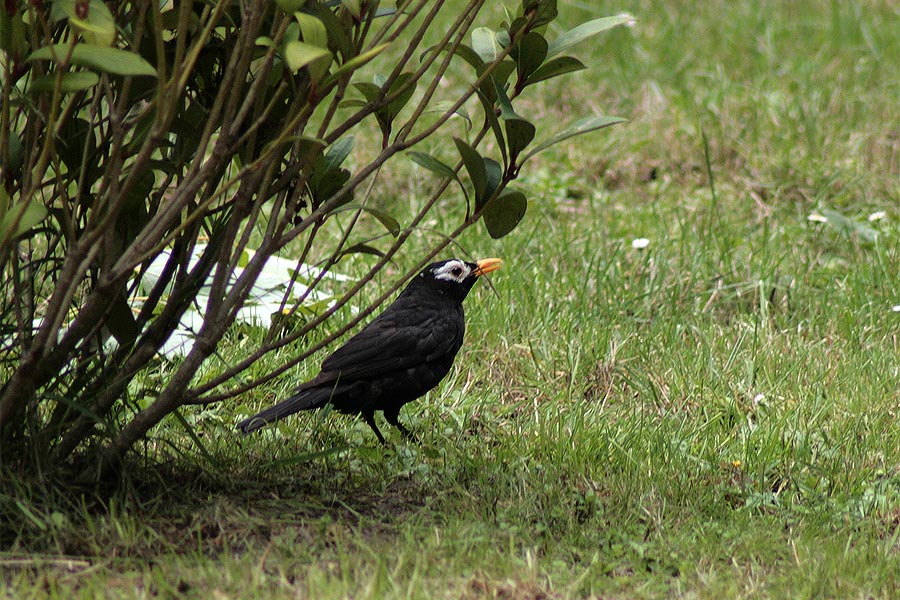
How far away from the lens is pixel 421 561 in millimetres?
2820

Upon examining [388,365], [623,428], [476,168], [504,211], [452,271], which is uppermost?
[476,168]

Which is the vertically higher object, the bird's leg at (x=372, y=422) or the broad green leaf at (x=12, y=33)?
the broad green leaf at (x=12, y=33)

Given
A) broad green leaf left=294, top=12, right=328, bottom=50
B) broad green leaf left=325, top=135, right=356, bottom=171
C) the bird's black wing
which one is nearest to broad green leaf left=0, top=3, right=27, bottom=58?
broad green leaf left=294, top=12, right=328, bottom=50

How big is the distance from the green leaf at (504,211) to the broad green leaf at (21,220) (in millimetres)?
1057

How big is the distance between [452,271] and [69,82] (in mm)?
1922

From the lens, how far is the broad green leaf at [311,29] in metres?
2.44

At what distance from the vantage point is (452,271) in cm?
424

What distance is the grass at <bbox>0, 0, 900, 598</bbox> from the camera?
112 inches

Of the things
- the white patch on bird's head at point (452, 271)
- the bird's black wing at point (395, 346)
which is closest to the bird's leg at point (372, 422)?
the bird's black wing at point (395, 346)

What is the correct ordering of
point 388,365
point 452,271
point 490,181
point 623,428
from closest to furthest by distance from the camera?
point 490,181 → point 388,365 → point 623,428 → point 452,271

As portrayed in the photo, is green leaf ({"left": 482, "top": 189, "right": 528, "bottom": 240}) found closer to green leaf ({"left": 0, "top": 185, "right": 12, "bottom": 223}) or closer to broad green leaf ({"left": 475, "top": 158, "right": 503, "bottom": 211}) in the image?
broad green leaf ({"left": 475, "top": 158, "right": 503, "bottom": 211})

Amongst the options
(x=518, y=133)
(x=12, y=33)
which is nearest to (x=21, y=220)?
(x=12, y=33)

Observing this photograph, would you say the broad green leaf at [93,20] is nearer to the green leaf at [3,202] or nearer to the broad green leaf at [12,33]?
the broad green leaf at [12,33]

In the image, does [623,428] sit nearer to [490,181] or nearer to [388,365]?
[388,365]
